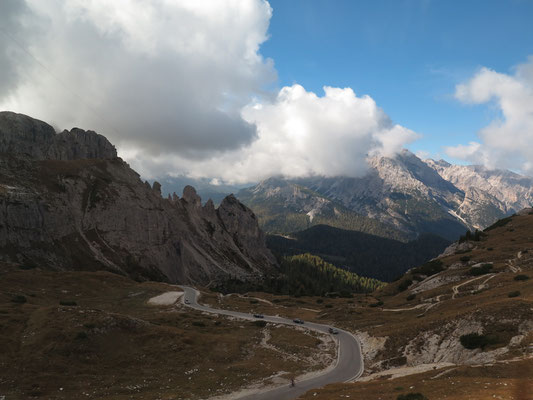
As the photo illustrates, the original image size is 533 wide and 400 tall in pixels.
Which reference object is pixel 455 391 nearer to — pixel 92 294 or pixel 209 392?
pixel 209 392

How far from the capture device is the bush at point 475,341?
41219 mm

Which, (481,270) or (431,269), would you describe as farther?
(431,269)

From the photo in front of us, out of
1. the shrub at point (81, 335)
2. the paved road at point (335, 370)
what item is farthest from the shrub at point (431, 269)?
the shrub at point (81, 335)

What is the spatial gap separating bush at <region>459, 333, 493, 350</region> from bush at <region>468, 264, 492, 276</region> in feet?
172

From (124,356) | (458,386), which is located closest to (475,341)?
(458,386)

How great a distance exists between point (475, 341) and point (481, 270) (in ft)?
180

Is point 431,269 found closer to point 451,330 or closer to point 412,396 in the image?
point 451,330

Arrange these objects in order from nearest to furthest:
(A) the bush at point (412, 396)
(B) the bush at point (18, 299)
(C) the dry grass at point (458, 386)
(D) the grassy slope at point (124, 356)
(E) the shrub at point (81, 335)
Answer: (C) the dry grass at point (458, 386)
(A) the bush at point (412, 396)
(D) the grassy slope at point (124, 356)
(E) the shrub at point (81, 335)
(B) the bush at point (18, 299)

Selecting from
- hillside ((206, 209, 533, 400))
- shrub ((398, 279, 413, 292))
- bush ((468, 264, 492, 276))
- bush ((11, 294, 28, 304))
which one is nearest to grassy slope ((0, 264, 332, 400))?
bush ((11, 294, 28, 304))

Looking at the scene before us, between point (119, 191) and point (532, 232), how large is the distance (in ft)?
665

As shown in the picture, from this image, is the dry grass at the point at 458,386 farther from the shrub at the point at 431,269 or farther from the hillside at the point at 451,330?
the shrub at the point at 431,269

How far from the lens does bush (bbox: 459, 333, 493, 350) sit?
135 ft

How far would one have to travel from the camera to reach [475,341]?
42.0 metres

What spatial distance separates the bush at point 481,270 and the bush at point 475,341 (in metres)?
52.4
